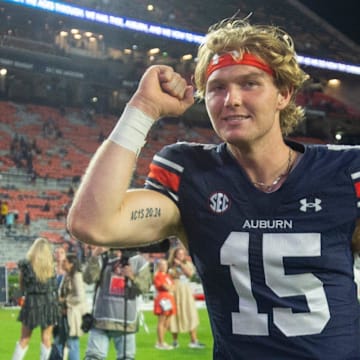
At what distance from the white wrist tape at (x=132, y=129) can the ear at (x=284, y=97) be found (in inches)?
13.0

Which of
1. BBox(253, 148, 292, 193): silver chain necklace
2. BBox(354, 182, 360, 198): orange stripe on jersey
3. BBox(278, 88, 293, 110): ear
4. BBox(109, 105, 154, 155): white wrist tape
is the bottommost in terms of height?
BBox(354, 182, 360, 198): orange stripe on jersey

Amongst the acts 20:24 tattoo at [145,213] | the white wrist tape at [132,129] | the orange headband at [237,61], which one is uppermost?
the orange headband at [237,61]

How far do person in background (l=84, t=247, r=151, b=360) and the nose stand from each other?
4424mm

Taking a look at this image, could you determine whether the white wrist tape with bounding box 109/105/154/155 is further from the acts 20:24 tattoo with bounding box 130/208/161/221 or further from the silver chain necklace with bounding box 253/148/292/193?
the silver chain necklace with bounding box 253/148/292/193

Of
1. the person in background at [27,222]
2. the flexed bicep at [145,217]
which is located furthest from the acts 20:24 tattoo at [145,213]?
the person in background at [27,222]

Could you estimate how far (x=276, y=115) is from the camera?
5.34 ft

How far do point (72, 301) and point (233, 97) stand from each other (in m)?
5.23

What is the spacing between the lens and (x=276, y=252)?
4.84 feet

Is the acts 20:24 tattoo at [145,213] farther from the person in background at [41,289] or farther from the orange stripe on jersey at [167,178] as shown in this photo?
the person in background at [41,289]

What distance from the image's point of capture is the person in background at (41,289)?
627 cm

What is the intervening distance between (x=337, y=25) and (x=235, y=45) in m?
23.9

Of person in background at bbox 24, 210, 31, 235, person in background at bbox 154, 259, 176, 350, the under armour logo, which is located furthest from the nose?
person in background at bbox 24, 210, 31, 235

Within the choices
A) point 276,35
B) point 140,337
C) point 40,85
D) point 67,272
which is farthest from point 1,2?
point 276,35

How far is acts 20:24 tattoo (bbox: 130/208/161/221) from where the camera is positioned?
1542 millimetres
